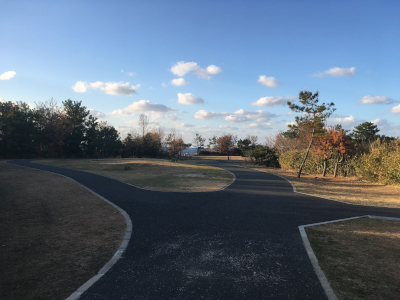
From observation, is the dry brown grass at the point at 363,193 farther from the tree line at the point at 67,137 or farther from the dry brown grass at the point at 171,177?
the tree line at the point at 67,137

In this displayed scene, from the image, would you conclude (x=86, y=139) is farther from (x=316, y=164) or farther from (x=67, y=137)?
(x=316, y=164)

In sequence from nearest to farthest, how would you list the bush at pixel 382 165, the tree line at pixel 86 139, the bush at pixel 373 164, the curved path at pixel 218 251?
the curved path at pixel 218 251
the bush at pixel 382 165
the bush at pixel 373 164
the tree line at pixel 86 139

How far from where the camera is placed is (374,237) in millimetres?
5895

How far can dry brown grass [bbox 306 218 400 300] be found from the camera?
3.68m

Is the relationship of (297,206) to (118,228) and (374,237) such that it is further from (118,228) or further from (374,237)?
(118,228)

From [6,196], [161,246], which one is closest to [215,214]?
[161,246]

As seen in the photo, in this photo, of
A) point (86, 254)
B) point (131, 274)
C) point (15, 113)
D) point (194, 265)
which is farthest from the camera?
point (15, 113)

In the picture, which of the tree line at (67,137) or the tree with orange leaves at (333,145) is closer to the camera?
the tree with orange leaves at (333,145)

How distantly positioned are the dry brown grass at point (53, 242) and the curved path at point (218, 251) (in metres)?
0.51

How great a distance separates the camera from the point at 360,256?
482 centimetres

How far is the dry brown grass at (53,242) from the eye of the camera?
396cm

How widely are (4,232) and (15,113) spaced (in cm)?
4099

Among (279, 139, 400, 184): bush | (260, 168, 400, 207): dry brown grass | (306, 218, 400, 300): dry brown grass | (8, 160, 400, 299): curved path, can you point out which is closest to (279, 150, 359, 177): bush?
(279, 139, 400, 184): bush

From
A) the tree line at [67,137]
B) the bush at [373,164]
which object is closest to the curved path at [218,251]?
the bush at [373,164]
